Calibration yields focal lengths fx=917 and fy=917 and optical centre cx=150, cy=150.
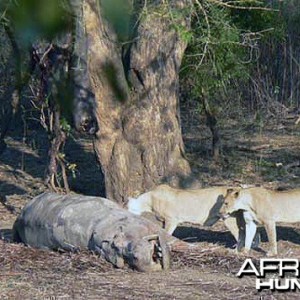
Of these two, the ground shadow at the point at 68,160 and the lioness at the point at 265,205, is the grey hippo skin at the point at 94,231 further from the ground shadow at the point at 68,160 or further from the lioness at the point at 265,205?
the ground shadow at the point at 68,160

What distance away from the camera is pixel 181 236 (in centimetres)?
1058

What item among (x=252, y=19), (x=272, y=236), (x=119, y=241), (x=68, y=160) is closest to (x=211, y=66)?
(x=252, y=19)

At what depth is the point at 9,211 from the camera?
1278cm

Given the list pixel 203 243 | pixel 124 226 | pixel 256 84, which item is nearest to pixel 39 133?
pixel 256 84

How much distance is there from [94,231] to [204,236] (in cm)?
274

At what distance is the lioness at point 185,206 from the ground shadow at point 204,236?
0.33 metres

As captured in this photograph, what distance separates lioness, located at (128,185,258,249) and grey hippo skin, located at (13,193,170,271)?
3.81 feet

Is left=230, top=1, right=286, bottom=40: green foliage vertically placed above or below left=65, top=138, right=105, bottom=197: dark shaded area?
above

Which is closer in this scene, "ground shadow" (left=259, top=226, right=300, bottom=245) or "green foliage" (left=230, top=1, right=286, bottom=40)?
"ground shadow" (left=259, top=226, right=300, bottom=245)

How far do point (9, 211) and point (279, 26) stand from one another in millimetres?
5881

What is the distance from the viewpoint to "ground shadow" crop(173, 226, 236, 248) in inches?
400

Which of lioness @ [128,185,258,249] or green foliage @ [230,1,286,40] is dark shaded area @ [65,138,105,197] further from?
green foliage @ [230,1,286,40]

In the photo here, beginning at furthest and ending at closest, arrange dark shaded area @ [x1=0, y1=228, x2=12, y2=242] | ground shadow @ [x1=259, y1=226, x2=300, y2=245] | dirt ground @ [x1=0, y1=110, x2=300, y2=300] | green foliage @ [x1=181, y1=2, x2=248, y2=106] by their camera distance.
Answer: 1. green foliage @ [x1=181, y1=2, x2=248, y2=106]
2. ground shadow @ [x1=259, y1=226, x2=300, y2=245]
3. dark shaded area @ [x1=0, y1=228, x2=12, y2=242]
4. dirt ground @ [x1=0, y1=110, x2=300, y2=300]

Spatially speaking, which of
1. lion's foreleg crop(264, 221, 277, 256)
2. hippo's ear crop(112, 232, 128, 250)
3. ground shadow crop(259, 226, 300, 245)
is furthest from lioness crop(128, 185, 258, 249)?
hippo's ear crop(112, 232, 128, 250)
